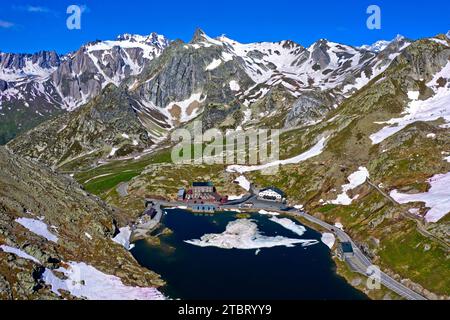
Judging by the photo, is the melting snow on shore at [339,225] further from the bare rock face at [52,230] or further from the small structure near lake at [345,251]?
the bare rock face at [52,230]

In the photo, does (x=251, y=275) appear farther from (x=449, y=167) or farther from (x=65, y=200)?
(x=449, y=167)

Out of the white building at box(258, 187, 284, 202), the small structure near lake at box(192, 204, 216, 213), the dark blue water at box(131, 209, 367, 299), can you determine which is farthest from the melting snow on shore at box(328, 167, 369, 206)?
the small structure near lake at box(192, 204, 216, 213)

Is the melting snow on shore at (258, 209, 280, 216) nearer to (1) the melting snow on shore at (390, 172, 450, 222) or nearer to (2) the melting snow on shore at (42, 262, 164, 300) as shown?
(1) the melting snow on shore at (390, 172, 450, 222)

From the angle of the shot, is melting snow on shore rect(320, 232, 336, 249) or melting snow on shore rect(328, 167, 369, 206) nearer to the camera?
melting snow on shore rect(320, 232, 336, 249)

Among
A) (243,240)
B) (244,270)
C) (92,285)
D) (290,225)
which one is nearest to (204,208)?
(290,225)

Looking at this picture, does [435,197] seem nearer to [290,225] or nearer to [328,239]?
[328,239]
